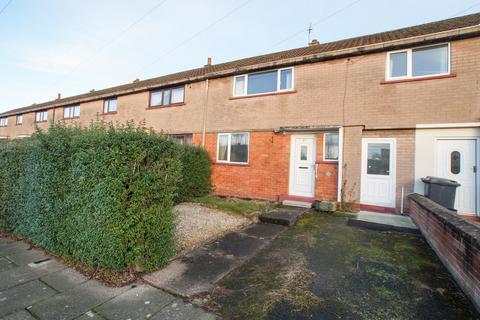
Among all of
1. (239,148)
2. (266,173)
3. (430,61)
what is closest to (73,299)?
(266,173)

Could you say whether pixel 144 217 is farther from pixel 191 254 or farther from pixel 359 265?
pixel 359 265

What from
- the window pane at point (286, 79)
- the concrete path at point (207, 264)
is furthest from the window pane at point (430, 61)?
the concrete path at point (207, 264)

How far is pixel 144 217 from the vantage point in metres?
3.55

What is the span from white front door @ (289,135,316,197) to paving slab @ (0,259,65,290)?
7.08 metres

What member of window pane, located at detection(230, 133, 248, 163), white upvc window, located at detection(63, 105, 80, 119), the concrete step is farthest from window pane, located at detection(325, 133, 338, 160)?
white upvc window, located at detection(63, 105, 80, 119)

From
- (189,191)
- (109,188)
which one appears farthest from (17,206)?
(189,191)

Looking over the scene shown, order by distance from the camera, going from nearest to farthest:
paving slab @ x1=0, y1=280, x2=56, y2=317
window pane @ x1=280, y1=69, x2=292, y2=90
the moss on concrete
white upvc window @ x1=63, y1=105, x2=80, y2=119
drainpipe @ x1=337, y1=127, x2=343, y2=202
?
the moss on concrete < paving slab @ x1=0, y1=280, x2=56, y2=317 < drainpipe @ x1=337, y1=127, x2=343, y2=202 < window pane @ x1=280, y1=69, x2=292, y2=90 < white upvc window @ x1=63, y1=105, x2=80, y2=119

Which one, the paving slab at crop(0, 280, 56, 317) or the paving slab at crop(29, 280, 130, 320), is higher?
the paving slab at crop(29, 280, 130, 320)

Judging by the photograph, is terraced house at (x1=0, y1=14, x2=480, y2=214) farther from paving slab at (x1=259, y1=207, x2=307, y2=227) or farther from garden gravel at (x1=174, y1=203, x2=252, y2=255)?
garden gravel at (x1=174, y1=203, x2=252, y2=255)

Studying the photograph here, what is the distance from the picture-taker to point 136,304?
114 inches

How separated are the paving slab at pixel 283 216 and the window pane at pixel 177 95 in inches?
312

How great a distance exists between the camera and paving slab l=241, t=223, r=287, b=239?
5530 millimetres

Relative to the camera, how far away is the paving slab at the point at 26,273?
3.48 metres

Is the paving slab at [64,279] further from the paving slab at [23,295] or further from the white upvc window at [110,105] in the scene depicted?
the white upvc window at [110,105]
